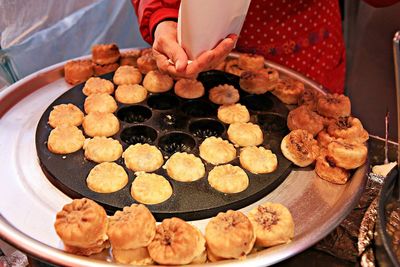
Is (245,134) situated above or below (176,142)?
above

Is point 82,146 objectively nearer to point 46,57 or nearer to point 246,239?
point 246,239

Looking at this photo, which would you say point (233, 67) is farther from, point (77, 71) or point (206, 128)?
point (77, 71)

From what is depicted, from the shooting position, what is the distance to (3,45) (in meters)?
2.89

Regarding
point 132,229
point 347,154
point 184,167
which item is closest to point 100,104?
point 184,167

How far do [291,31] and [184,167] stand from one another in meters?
1.37

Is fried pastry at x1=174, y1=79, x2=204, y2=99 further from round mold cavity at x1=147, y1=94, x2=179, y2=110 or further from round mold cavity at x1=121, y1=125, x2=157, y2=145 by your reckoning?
round mold cavity at x1=121, y1=125, x2=157, y2=145

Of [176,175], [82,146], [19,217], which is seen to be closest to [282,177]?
[176,175]

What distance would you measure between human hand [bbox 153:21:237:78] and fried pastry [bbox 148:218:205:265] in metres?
0.77

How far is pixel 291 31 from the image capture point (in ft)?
9.07

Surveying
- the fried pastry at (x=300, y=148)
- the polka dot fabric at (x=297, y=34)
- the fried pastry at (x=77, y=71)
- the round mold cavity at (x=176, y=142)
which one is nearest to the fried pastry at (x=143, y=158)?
the round mold cavity at (x=176, y=142)

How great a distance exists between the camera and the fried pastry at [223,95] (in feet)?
7.73

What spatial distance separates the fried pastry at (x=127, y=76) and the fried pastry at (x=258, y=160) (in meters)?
0.84

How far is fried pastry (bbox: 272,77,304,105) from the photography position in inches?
95.6

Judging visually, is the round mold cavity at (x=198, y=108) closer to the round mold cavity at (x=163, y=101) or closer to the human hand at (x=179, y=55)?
the round mold cavity at (x=163, y=101)
